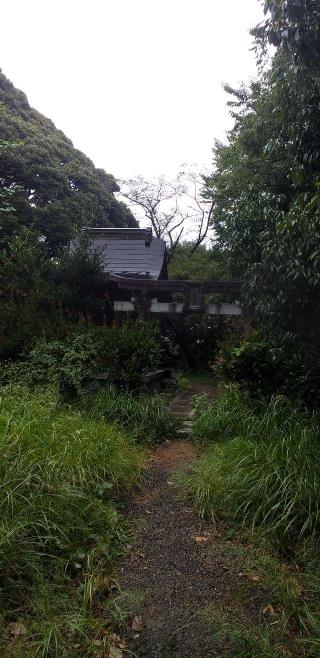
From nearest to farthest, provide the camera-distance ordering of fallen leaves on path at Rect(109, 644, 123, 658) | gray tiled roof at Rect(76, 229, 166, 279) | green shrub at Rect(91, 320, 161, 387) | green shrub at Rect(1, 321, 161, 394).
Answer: fallen leaves on path at Rect(109, 644, 123, 658), green shrub at Rect(1, 321, 161, 394), green shrub at Rect(91, 320, 161, 387), gray tiled roof at Rect(76, 229, 166, 279)

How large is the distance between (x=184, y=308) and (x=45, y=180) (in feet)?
29.2

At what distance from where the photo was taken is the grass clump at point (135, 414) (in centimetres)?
551

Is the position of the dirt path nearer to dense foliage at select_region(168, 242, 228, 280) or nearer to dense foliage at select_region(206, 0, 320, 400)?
dense foliage at select_region(206, 0, 320, 400)

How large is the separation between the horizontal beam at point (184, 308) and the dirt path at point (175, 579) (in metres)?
5.84

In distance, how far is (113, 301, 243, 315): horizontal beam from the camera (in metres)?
9.56

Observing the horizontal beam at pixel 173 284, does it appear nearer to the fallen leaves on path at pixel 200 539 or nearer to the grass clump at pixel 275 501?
the grass clump at pixel 275 501

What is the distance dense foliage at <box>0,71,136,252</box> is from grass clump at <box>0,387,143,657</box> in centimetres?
958

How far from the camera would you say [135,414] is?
5703 mm

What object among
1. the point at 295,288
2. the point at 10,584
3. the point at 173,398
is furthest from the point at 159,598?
the point at 173,398

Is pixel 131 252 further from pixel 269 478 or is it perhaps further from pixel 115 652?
pixel 115 652

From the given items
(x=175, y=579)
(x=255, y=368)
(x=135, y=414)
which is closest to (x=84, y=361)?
(x=135, y=414)

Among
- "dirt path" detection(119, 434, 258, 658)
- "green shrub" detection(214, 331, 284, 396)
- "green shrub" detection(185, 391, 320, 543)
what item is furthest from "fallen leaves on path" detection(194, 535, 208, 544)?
"green shrub" detection(214, 331, 284, 396)

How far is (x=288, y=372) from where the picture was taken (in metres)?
5.74

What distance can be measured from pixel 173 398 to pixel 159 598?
4.65 metres
